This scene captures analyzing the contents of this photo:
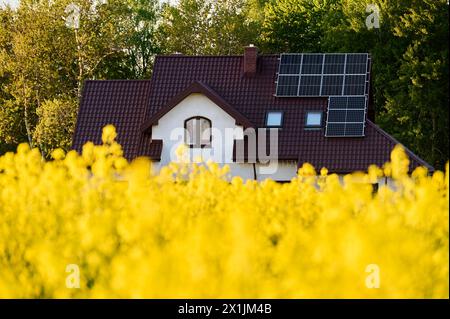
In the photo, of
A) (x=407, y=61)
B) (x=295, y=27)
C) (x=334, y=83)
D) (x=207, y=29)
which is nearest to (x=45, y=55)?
(x=207, y=29)

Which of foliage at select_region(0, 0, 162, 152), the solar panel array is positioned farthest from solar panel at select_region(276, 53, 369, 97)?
foliage at select_region(0, 0, 162, 152)

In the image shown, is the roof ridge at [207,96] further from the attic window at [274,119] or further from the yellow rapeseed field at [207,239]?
the yellow rapeseed field at [207,239]

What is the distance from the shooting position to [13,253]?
37.5ft

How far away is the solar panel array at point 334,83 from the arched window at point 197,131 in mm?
2632

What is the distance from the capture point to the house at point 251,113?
118 ft

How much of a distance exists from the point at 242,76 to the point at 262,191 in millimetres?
24468

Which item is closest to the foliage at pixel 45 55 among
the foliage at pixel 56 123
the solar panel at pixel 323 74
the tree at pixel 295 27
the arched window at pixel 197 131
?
the foliage at pixel 56 123

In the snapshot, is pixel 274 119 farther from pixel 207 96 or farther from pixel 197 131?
pixel 197 131

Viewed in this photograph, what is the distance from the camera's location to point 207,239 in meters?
7.48

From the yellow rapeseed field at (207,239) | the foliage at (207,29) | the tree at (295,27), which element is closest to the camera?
the yellow rapeseed field at (207,239)

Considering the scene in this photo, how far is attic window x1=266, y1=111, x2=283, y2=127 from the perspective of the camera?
122 ft

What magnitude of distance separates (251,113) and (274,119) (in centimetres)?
76
